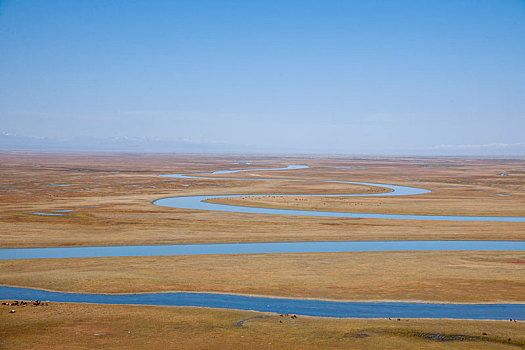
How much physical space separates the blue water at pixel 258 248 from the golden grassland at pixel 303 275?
242 centimetres

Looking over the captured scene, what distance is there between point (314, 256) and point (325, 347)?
15.1m

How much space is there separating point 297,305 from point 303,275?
4.62 meters

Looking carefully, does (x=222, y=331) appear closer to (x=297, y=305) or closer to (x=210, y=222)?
(x=297, y=305)

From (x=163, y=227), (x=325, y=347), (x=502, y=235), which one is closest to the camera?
(x=325, y=347)

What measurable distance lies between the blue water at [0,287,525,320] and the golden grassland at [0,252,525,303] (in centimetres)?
68

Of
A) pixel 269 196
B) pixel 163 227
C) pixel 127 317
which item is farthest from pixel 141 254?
pixel 269 196

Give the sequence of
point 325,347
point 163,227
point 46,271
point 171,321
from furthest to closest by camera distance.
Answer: point 163,227, point 46,271, point 171,321, point 325,347

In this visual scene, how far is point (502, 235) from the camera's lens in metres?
39.3

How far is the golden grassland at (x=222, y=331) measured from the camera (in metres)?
16.6

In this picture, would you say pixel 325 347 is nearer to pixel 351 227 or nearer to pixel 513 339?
→ pixel 513 339

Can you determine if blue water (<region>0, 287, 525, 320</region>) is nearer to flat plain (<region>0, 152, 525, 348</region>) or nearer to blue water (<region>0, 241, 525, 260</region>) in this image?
flat plain (<region>0, 152, 525, 348</region>)

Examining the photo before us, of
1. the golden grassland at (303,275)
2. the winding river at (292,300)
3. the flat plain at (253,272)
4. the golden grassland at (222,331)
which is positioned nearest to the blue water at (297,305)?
the winding river at (292,300)

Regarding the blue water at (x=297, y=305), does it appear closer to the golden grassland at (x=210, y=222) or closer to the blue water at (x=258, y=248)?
the blue water at (x=258, y=248)

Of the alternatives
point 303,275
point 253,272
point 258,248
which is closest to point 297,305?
point 303,275
